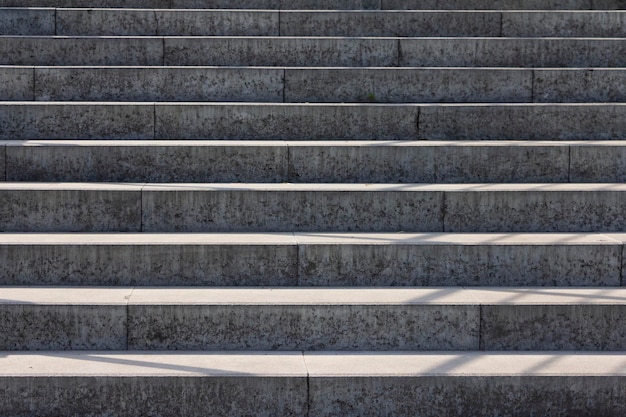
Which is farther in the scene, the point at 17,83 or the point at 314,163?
the point at 17,83

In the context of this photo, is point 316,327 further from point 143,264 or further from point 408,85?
point 408,85

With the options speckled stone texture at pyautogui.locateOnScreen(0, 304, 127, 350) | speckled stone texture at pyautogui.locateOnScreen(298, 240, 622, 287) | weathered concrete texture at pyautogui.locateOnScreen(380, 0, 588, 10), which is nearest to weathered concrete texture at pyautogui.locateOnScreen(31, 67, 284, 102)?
weathered concrete texture at pyautogui.locateOnScreen(380, 0, 588, 10)

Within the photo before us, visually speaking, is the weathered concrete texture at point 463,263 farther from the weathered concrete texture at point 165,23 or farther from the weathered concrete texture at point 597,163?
the weathered concrete texture at point 165,23

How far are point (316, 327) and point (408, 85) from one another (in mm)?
2996

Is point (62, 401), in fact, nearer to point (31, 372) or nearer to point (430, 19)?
point (31, 372)

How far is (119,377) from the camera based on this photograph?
15.3ft

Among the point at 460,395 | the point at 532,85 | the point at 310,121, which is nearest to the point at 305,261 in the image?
the point at 460,395

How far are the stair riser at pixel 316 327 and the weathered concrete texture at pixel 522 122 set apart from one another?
7.29 feet

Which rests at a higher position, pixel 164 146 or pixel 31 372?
pixel 164 146

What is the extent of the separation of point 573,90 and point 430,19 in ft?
5.18

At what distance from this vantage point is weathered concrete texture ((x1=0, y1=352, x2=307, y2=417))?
15.2 feet

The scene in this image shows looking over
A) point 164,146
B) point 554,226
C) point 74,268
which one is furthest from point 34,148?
point 554,226

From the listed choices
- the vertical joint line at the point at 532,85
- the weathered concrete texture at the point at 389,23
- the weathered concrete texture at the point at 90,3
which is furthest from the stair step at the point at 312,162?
the weathered concrete texture at the point at 90,3

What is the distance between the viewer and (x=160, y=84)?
24.5 ft
